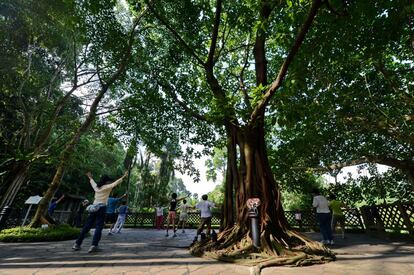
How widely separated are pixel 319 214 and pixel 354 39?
508cm

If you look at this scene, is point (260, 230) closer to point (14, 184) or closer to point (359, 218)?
point (359, 218)

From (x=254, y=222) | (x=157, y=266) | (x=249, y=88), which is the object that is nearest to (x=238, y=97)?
(x=249, y=88)

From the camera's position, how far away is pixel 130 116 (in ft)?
37.0

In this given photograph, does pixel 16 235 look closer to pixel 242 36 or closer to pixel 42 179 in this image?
pixel 242 36

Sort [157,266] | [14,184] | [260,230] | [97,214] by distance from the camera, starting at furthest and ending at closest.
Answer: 1. [14,184]
2. [97,214]
3. [260,230]
4. [157,266]

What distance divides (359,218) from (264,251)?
10066 millimetres

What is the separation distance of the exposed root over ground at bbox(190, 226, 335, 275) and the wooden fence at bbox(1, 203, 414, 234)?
590cm

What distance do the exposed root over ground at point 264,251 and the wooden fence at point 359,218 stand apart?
19.3ft

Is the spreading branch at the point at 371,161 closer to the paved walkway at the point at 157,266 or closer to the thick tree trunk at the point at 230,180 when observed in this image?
the thick tree trunk at the point at 230,180

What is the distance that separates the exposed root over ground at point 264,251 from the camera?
4.63 meters

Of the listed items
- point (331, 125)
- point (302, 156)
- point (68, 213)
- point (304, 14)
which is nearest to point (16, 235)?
point (68, 213)

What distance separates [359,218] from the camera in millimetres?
12539

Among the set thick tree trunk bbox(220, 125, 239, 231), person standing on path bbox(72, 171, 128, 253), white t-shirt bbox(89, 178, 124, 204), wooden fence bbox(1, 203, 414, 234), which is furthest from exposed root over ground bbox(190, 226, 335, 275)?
wooden fence bbox(1, 203, 414, 234)

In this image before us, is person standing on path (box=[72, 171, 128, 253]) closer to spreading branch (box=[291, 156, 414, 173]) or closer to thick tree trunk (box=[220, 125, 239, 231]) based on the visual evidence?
A: thick tree trunk (box=[220, 125, 239, 231])
